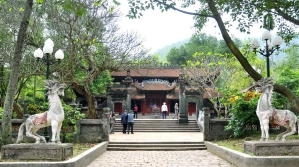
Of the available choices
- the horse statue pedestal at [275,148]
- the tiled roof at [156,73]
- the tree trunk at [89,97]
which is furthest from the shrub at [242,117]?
the tiled roof at [156,73]

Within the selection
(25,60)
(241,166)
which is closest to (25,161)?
(241,166)

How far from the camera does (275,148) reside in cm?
771

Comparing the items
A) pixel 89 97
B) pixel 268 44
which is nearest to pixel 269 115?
pixel 268 44

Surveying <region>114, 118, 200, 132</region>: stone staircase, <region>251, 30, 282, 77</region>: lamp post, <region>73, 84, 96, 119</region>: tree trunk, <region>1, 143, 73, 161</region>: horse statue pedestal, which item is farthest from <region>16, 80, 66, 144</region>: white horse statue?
<region>114, 118, 200, 132</region>: stone staircase

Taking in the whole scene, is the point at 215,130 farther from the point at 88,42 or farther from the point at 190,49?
the point at 190,49

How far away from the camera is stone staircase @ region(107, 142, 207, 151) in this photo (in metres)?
12.7

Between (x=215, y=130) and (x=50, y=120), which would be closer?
(x=50, y=120)

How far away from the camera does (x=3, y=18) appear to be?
52.5 feet

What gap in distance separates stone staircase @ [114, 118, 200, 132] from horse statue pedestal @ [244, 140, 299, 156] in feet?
45.0

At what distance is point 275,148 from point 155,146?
6195 millimetres

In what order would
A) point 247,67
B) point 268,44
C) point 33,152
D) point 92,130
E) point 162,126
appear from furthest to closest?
point 162,126 < point 92,130 < point 268,44 < point 247,67 < point 33,152

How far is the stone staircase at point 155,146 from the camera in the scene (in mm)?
12742

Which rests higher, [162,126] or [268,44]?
[268,44]

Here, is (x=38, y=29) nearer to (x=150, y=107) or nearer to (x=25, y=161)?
(x=25, y=161)
